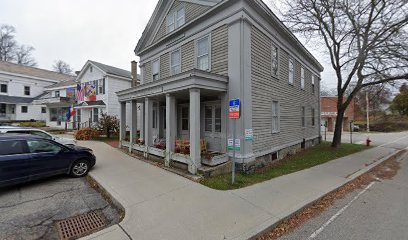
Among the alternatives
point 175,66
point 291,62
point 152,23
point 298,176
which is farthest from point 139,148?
point 291,62

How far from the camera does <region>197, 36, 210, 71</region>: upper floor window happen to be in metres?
9.98

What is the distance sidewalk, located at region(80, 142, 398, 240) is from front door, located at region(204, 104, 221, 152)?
2.83 m

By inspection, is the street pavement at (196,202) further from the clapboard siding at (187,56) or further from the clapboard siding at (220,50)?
the clapboard siding at (187,56)

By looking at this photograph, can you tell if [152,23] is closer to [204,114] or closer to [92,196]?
[204,114]

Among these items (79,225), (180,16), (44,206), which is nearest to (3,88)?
(180,16)

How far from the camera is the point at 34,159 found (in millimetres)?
6344

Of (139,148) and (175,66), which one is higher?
(175,66)

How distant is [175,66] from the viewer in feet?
39.6

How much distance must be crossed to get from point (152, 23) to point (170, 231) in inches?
540

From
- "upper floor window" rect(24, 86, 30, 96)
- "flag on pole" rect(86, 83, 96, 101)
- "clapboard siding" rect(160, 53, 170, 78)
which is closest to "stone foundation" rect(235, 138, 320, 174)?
"clapboard siding" rect(160, 53, 170, 78)

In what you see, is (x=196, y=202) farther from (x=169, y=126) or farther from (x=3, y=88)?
(x=3, y=88)

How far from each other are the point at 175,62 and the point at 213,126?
482 centimetres

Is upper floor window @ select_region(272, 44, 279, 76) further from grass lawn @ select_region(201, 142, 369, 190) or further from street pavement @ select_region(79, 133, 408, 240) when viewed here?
street pavement @ select_region(79, 133, 408, 240)

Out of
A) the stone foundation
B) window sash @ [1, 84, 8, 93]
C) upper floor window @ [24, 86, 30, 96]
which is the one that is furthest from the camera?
upper floor window @ [24, 86, 30, 96]
